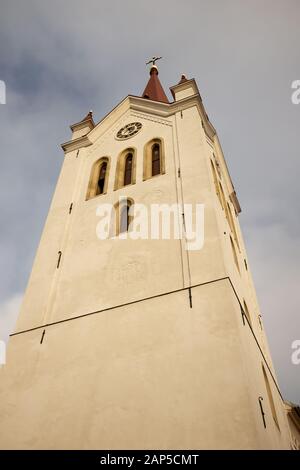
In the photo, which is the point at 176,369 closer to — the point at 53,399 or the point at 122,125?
the point at 53,399

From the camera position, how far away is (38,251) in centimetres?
1156

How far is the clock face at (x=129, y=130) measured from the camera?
635 inches

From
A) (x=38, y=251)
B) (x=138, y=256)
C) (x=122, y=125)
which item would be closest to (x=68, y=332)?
(x=138, y=256)

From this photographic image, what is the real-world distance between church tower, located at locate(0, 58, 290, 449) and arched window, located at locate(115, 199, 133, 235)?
45mm

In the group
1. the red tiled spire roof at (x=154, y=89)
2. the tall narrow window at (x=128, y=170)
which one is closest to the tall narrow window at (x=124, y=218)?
the tall narrow window at (x=128, y=170)

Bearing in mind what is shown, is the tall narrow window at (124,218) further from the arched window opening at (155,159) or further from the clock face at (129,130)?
the clock face at (129,130)

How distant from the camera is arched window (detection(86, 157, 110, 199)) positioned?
1360 centimetres

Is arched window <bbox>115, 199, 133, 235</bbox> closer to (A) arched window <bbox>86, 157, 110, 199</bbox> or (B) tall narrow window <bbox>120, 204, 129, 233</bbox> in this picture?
(B) tall narrow window <bbox>120, 204, 129, 233</bbox>

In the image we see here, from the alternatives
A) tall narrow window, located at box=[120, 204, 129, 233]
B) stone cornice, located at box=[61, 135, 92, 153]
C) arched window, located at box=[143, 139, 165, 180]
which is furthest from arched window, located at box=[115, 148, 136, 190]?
stone cornice, located at box=[61, 135, 92, 153]

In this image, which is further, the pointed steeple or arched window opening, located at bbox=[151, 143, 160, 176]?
the pointed steeple

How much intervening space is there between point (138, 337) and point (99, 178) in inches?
323

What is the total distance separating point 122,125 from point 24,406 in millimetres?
12880

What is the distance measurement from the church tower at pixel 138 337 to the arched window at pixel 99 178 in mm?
246

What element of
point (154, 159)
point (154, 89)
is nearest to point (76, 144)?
point (154, 159)
